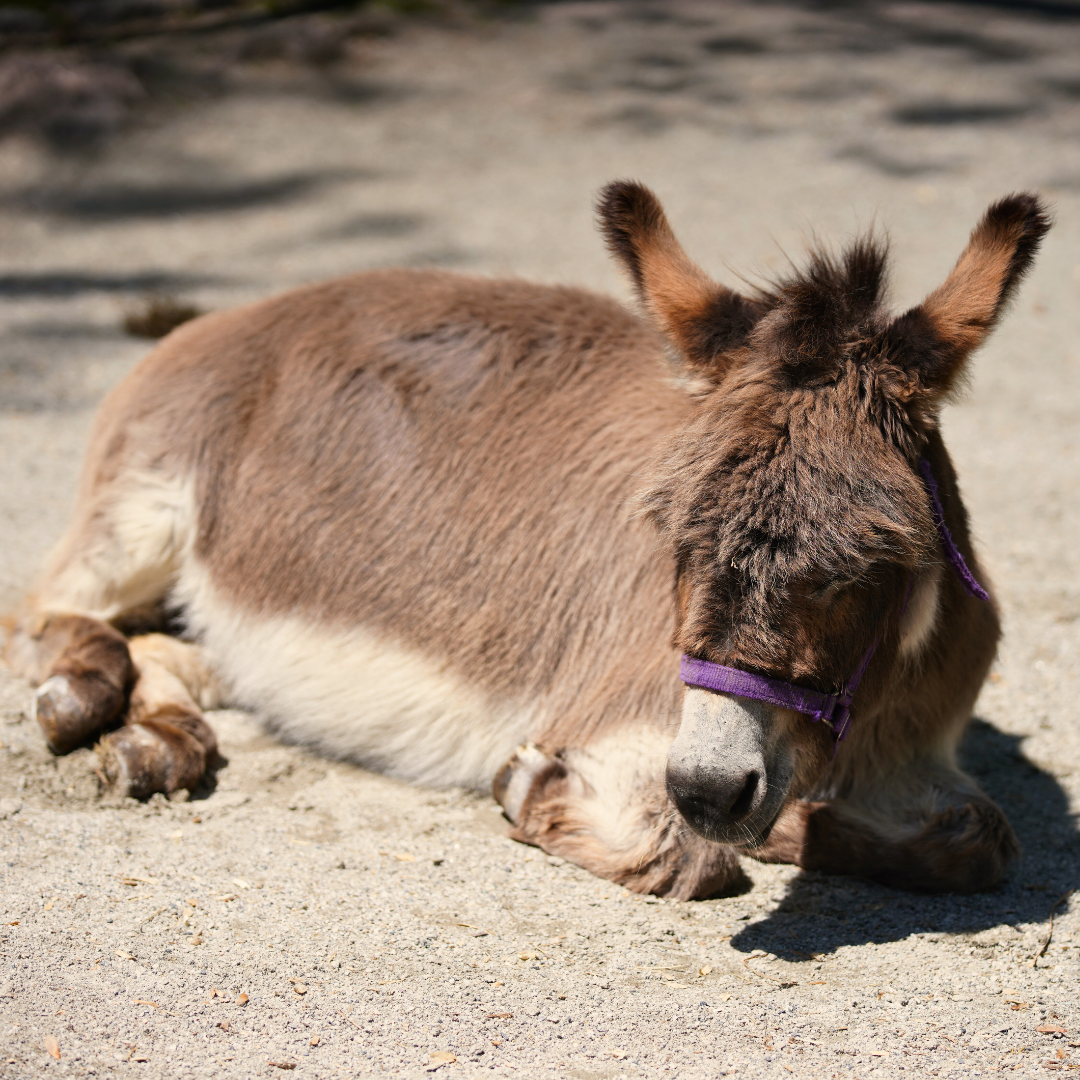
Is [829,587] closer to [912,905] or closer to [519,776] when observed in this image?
[912,905]

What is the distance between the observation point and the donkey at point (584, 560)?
2443 mm

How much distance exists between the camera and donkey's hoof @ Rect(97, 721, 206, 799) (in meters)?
3.29

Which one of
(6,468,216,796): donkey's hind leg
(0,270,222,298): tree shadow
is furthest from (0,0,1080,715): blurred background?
(6,468,216,796): donkey's hind leg

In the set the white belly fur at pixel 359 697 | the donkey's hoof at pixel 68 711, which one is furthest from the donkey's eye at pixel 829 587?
the donkey's hoof at pixel 68 711

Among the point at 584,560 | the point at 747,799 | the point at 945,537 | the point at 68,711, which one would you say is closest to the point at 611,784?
the point at 584,560

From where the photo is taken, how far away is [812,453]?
2.44m

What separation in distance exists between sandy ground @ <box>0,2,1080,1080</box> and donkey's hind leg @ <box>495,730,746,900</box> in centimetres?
6

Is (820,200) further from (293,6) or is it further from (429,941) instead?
(429,941)

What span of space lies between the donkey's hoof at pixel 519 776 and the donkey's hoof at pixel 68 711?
124 cm

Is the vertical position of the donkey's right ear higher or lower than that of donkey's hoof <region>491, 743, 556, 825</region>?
higher

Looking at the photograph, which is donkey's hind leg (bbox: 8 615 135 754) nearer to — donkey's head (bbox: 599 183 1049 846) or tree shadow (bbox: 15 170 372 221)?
donkey's head (bbox: 599 183 1049 846)

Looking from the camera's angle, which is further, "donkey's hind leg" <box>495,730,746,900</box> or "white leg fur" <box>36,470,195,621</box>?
"white leg fur" <box>36,470,195,621</box>

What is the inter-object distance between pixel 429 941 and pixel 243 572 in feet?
5.29

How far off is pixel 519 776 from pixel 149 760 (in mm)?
1056
